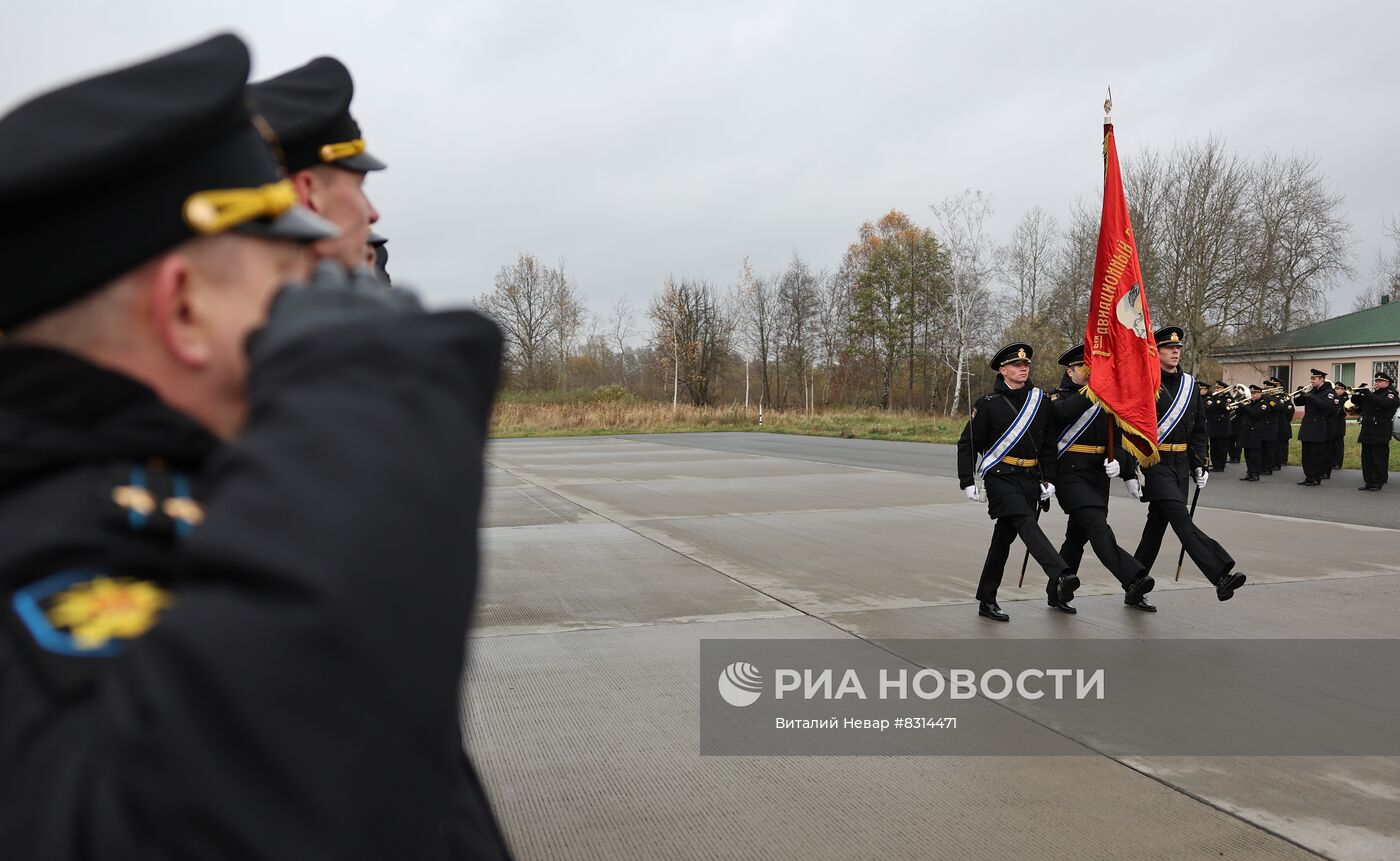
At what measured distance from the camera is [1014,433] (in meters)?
7.19

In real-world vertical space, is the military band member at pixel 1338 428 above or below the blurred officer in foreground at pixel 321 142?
below

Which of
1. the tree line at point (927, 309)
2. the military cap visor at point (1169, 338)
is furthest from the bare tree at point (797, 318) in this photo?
the military cap visor at point (1169, 338)

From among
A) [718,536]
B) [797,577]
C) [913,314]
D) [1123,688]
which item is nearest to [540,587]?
[797,577]

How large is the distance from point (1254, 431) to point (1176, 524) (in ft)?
44.2

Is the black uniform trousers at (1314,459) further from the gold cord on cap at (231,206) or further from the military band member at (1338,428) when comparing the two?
the gold cord on cap at (231,206)

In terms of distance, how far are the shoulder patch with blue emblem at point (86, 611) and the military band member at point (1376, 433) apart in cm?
1813

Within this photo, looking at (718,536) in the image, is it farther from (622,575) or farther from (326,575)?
(326,575)

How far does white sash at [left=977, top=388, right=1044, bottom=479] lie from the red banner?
57 cm

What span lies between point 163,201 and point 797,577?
290 inches

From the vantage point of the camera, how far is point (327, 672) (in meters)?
0.68

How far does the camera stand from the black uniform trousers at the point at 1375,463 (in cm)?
1552

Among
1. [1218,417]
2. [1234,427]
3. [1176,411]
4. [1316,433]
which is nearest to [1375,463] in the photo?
[1316,433]

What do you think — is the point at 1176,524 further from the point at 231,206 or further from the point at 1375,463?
the point at 1375,463

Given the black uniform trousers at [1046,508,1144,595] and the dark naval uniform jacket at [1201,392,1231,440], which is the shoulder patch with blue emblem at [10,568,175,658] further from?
the dark naval uniform jacket at [1201,392,1231,440]
